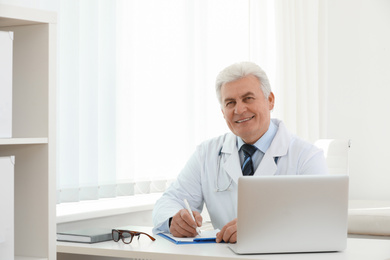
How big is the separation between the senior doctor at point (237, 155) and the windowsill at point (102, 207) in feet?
0.95

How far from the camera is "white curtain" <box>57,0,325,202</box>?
2.52 m

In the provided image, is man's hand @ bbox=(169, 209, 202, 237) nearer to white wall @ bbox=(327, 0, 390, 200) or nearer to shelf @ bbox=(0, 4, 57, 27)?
shelf @ bbox=(0, 4, 57, 27)

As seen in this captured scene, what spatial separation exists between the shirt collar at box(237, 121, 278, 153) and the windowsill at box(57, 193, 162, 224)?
0.59m

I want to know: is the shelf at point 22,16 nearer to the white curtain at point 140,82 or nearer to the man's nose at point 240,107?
the white curtain at point 140,82

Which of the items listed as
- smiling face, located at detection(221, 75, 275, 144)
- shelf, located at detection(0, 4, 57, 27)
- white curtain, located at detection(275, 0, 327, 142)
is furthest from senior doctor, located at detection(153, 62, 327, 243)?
white curtain, located at detection(275, 0, 327, 142)

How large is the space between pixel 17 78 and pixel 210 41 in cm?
176

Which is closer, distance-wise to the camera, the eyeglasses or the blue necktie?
the eyeglasses

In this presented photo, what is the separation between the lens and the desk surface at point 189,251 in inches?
70.5

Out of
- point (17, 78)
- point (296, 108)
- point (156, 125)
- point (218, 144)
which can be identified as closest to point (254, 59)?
point (296, 108)

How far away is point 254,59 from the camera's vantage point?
12.8 feet

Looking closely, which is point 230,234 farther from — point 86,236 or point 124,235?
point 86,236

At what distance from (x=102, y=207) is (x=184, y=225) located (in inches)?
24.1

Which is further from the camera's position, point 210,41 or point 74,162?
point 210,41

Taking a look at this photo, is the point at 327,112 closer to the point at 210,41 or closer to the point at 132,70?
the point at 210,41
